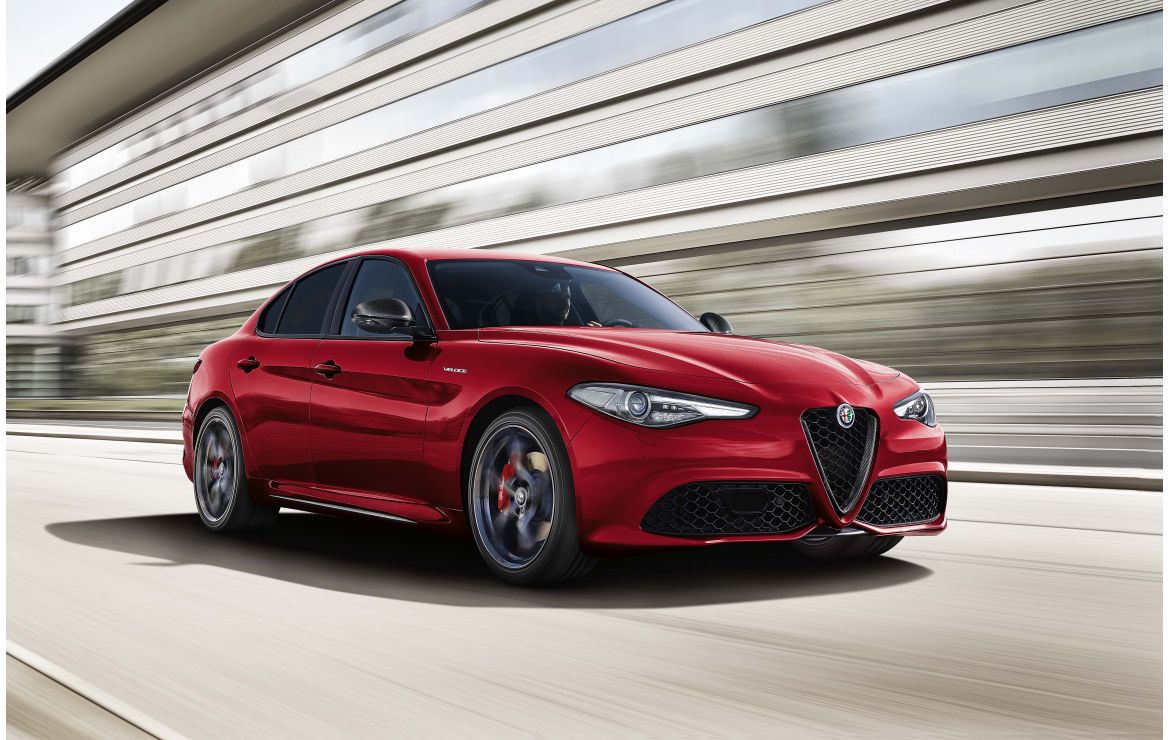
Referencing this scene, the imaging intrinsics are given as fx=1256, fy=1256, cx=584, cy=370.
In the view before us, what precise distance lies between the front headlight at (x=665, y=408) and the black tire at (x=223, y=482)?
117 inches

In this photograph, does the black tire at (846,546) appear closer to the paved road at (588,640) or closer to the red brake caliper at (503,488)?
the paved road at (588,640)

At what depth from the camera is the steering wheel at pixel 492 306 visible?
18.5ft

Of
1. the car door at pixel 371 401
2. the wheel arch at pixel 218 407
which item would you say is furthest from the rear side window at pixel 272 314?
the car door at pixel 371 401

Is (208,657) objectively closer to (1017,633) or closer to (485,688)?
(485,688)

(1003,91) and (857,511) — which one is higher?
(1003,91)

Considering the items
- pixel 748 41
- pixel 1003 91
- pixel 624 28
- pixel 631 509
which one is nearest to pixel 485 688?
pixel 631 509

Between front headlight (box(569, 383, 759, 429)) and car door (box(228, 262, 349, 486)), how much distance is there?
2.14 m

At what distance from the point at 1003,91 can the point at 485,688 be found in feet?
→ 47.9

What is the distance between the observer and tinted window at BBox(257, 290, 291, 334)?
7.00 meters

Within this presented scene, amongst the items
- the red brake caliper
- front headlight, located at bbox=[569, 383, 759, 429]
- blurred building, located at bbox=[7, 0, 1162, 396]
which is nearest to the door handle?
the red brake caliper

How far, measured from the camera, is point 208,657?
386cm

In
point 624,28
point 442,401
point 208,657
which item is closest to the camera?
point 208,657

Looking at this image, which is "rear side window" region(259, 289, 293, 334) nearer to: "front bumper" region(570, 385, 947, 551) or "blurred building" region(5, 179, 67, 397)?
Result: "front bumper" region(570, 385, 947, 551)

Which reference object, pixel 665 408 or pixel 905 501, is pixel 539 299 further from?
pixel 905 501
